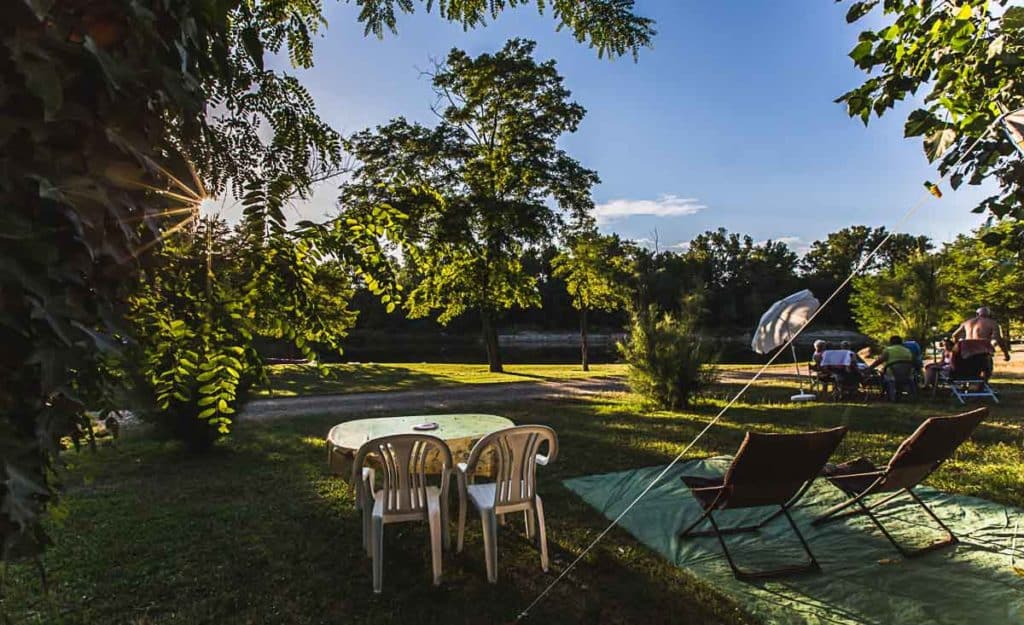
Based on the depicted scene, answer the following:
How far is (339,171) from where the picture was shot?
2551mm

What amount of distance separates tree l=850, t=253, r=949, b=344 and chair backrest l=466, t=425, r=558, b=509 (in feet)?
70.2

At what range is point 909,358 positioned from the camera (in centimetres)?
1127

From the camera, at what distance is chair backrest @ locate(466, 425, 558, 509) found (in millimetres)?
4031

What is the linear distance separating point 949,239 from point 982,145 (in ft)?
101

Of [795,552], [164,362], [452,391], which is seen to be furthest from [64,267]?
[452,391]

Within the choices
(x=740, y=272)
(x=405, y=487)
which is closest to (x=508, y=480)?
(x=405, y=487)

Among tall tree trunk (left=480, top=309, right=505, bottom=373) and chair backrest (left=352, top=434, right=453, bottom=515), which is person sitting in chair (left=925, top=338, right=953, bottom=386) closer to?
chair backrest (left=352, top=434, right=453, bottom=515)

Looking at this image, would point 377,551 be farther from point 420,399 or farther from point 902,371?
point 902,371

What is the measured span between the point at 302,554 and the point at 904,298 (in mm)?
27313

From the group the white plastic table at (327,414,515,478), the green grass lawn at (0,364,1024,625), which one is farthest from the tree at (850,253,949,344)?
the white plastic table at (327,414,515,478)

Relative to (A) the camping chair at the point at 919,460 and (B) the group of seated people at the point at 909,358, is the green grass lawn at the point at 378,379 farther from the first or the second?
(A) the camping chair at the point at 919,460

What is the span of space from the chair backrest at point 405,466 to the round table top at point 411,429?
561mm

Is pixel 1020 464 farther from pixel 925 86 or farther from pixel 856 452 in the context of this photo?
pixel 925 86

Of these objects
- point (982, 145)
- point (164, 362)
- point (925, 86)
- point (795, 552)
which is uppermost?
point (925, 86)
